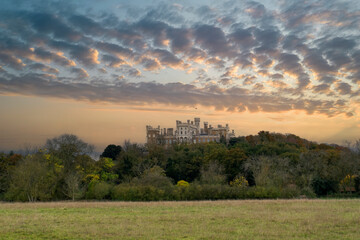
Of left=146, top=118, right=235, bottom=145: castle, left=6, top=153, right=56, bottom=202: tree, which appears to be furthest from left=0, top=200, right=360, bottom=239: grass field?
left=146, top=118, right=235, bottom=145: castle

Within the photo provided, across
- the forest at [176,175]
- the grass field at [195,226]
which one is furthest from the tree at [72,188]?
the grass field at [195,226]

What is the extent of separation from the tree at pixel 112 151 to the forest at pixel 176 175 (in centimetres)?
2315

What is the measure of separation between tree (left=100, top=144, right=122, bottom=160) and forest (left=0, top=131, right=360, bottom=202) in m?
23.1

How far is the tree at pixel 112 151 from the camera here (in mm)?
81562

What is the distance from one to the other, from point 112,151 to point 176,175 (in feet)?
98.1

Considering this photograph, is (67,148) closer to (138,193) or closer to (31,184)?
(31,184)

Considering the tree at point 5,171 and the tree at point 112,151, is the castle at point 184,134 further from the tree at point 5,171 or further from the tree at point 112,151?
the tree at point 5,171

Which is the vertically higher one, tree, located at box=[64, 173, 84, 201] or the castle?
the castle

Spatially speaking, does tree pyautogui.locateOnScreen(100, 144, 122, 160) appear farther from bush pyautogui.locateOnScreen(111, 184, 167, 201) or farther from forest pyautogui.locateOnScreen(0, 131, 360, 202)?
bush pyautogui.locateOnScreen(111, 184, 167, 201)

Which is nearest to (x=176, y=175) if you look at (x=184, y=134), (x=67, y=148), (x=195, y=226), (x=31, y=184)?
(x=67, y=148)

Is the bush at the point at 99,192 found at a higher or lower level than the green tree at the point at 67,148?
lower

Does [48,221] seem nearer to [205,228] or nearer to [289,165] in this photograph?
[205,228]

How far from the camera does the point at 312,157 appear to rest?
4791cm

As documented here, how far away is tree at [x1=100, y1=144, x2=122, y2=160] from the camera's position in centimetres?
8156
